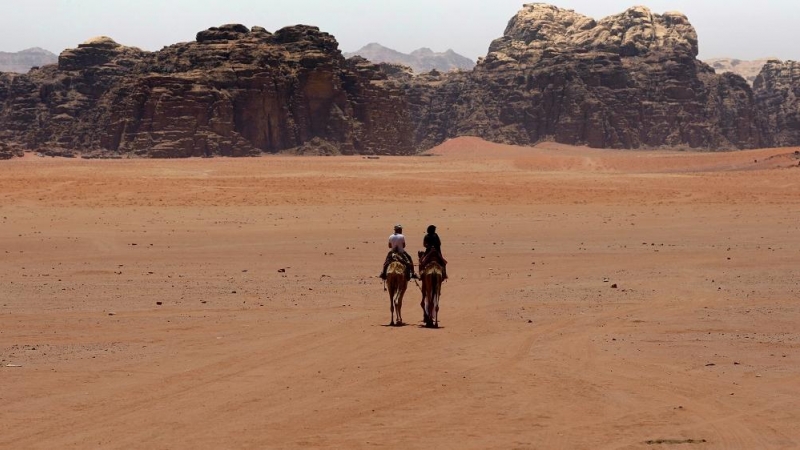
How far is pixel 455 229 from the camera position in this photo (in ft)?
88.9

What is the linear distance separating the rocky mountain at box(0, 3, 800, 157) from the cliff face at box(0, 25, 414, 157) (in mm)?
130

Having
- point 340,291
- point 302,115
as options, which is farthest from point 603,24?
point 340,291

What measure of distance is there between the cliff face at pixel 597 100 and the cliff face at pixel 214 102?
28411 millimetres

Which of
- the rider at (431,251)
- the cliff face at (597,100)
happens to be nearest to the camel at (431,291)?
the rider at (431,251)

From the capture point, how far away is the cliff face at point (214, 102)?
80375 mm

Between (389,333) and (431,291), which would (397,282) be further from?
(389,333)

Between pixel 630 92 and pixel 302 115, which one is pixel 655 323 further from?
pixel 630 92

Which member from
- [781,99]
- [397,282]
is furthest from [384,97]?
[397,282]

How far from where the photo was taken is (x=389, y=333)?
499 inches

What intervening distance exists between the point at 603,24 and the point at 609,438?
140 metres

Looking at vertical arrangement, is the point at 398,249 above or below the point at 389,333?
above

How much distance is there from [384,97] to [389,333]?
81081 millimetres

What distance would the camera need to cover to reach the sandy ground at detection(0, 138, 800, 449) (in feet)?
27.4

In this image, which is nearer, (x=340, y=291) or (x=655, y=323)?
(x=655, y=323)
